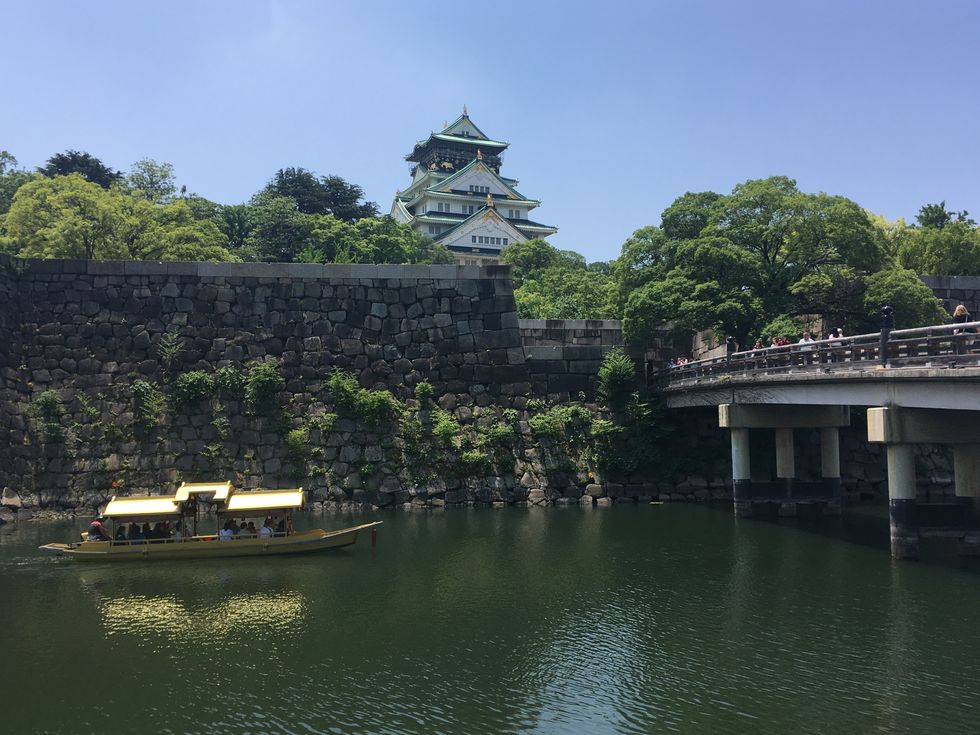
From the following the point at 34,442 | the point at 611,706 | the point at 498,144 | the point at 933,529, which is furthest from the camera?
the point at 498,144

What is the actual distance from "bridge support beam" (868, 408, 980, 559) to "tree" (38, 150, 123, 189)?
55.7 m

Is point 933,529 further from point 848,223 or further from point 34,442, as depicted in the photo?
point 34,442

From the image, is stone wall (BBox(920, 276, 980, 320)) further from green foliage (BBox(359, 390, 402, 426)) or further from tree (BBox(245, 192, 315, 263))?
tree (BBox(245, 192, 315, 263))

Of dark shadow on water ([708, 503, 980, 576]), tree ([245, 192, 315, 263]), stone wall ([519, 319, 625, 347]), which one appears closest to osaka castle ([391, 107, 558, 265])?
tree ([245, 192, 315, 263])

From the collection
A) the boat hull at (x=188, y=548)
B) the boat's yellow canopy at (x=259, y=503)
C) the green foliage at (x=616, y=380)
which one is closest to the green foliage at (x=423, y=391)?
the green foliage at (x=616, y=380)

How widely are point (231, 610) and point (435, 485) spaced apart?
15037mm

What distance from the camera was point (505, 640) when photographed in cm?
1559

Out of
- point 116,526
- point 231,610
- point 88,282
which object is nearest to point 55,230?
point 88,282

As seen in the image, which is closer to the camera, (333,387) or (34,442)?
(34,442)

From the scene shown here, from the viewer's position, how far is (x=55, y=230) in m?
38.0

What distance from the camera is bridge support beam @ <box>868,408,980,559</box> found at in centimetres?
2028

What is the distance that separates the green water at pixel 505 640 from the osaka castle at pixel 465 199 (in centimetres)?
6107

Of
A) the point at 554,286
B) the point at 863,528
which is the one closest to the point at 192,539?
the point at 863,528

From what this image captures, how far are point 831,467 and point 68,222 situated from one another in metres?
36.0
